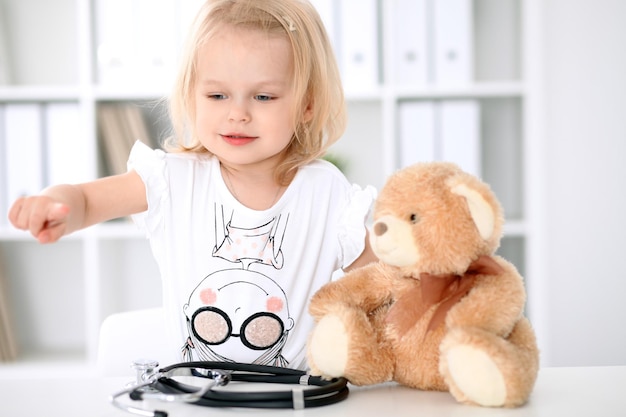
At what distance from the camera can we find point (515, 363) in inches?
23.6

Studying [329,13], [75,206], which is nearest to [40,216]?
[75,206]

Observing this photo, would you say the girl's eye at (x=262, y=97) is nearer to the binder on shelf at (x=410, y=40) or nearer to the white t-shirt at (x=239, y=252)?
the white t-shirt at (x=239, y=252)

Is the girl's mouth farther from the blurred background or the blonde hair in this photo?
the blurred background

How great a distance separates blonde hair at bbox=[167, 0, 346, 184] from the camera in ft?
3.14

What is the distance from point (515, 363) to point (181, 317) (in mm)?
552

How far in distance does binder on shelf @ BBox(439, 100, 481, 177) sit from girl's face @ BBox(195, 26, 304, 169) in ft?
4.76

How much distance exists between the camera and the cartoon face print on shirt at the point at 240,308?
3.21 feet

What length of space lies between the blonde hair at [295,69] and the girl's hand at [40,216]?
1.11ft

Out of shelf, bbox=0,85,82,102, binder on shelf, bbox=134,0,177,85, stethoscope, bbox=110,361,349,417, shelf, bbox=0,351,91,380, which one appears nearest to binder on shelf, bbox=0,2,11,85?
shelf, bbox=0,85,82,102

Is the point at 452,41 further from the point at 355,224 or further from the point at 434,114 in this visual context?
the point at 355,224

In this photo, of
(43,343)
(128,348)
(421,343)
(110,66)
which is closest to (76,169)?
(110,66)

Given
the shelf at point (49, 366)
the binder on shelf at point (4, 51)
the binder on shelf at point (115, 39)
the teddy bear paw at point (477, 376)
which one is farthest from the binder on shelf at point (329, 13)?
the teddy bear paw at point (477, 376)

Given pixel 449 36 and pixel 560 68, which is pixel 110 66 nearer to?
pixel 449 36

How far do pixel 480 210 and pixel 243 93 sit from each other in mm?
410
